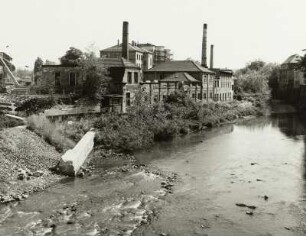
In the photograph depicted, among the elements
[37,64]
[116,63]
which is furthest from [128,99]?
[37,64]

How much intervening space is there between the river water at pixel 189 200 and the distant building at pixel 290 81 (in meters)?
56.9

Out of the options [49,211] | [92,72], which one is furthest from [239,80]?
[49,211]

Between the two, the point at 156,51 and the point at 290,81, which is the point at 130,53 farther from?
the point at 290,81

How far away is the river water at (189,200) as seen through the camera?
14828mm

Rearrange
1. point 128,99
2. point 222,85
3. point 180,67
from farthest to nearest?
point 222,85 → point 180,67 → point 128,99

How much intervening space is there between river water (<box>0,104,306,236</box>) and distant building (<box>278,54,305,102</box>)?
56894mm

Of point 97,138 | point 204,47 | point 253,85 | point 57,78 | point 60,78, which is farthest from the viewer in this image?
point 253,85

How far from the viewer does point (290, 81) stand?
289ft

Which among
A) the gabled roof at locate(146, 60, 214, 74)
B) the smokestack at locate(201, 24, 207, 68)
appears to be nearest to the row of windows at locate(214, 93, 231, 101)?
the smokestack at locate(201, 24, 207, 68)

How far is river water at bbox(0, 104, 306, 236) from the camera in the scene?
14828 mm

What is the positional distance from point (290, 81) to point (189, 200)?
7706 centimetres

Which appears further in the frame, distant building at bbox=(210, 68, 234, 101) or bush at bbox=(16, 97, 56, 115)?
distant building at bbox=(210, 68, 234, 101)

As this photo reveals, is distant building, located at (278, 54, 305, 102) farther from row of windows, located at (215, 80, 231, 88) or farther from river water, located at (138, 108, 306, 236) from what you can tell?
river water, located at (138, 108, 306, 236)

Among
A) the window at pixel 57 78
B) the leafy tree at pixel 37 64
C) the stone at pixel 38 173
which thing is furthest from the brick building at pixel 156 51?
the stone at pixel 38 173
